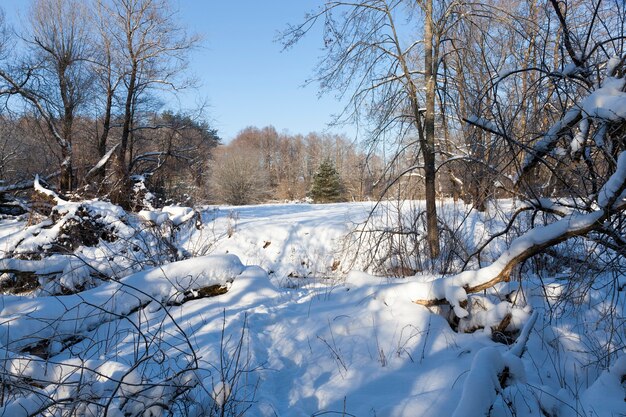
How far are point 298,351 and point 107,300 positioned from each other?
179cm

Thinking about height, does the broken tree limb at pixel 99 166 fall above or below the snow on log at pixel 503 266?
above

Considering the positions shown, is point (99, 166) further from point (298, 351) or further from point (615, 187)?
point (615, 187)

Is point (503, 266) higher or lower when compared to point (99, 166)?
lower

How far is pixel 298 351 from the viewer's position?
3.14m

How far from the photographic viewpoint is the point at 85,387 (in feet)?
5.90

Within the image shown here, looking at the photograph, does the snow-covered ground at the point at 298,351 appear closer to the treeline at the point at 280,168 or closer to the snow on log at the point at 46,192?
the treeline at the point at 280,168

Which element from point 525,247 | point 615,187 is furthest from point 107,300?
point 615,187

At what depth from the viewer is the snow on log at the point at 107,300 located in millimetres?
3021

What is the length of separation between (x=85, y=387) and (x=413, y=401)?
1.75 metres

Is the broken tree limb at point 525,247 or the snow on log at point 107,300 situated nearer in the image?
the broken tree limb at point 525,247

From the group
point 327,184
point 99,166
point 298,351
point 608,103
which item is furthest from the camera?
point 327,184

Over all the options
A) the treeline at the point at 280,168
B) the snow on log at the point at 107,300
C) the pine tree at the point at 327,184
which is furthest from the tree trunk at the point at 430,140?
the pine tree at the point at 327,184

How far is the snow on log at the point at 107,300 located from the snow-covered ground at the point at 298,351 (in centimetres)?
2

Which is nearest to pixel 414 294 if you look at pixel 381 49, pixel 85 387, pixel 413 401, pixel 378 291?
pixel 378 291
